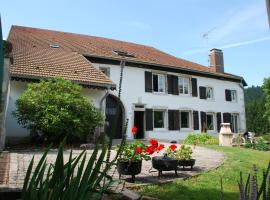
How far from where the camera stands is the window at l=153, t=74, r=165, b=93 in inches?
900

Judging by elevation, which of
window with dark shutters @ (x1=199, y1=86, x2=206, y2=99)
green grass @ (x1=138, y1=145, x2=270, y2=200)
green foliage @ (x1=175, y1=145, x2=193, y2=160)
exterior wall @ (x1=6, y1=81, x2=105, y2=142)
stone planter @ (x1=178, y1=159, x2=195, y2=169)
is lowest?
green grass @ (x1=138, y1=145, x2=270, y2=200)

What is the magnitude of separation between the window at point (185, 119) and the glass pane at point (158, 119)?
1987mm

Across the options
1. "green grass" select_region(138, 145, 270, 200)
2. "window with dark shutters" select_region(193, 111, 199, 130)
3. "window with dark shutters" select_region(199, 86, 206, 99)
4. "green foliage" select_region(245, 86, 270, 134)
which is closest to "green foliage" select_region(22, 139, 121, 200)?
"green grass" select_region(138, 145, 270, 200)

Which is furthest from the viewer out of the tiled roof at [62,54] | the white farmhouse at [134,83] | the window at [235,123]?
the window at [235,123]

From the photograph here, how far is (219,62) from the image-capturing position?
2919 centimetres

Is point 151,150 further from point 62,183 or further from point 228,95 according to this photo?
point 228,95

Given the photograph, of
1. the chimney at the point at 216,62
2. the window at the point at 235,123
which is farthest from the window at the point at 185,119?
the chimney at the point at 216,62

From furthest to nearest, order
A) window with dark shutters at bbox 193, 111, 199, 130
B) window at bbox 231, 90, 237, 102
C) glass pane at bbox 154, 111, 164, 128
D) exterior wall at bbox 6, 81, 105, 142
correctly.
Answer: window at bbox 231, 90, 237, 102 < window with dark shutters at bbox 193, 111, 199, 130 < glass pane at bbox 154, 111, 164, 128 < exterior wall at bbox 6, 81, 105, 142

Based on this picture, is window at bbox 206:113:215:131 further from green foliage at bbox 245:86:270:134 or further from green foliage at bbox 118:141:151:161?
green foliage at bbox 118:141:151:161

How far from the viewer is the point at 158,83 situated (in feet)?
75.6

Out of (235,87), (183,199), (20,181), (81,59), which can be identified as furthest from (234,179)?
(235,87)

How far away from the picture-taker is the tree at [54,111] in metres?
12.7

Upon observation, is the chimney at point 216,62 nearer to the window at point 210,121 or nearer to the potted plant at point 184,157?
the window at point 210,121

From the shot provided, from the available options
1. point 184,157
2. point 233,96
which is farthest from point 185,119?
point 184,157
